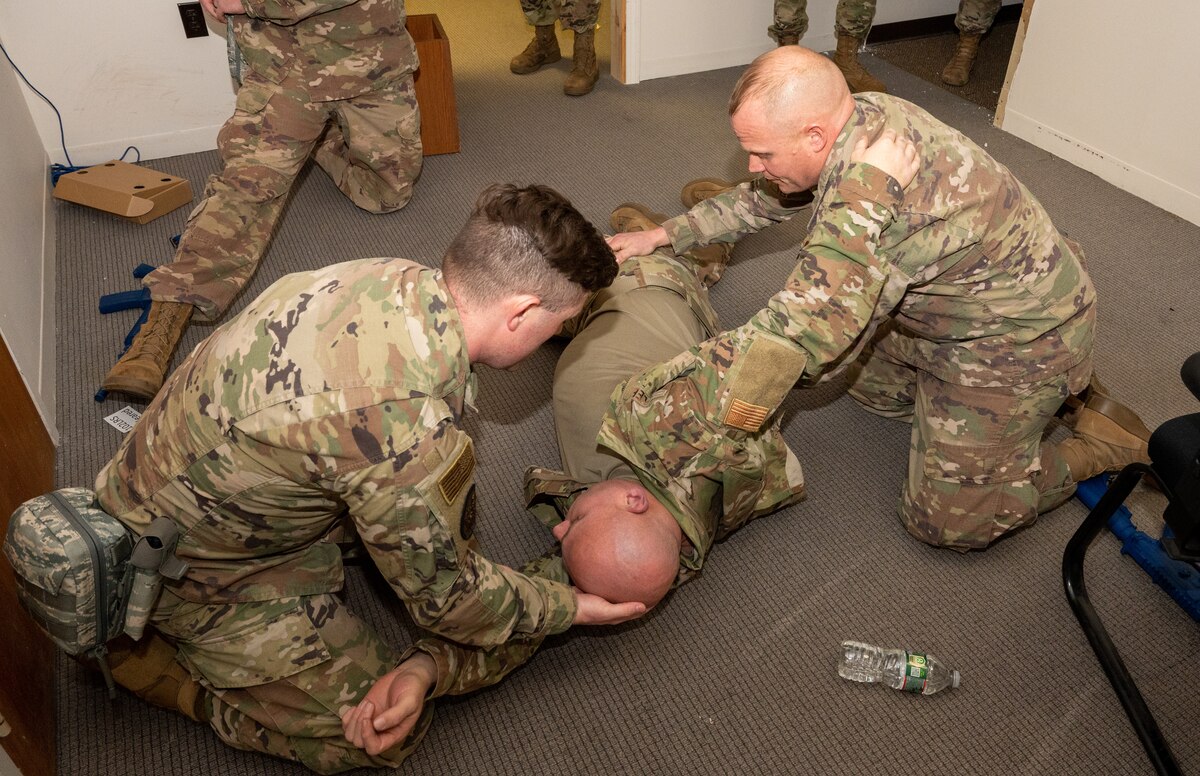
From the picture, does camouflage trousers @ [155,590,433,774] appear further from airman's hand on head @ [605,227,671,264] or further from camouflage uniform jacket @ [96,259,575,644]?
airman's hand on head @ [605,227,671,264]

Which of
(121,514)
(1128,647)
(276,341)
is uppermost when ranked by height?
(276,341)

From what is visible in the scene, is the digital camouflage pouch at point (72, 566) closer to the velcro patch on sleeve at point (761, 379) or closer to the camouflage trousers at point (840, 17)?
the velcro patch on sleeve at point (761, 379)

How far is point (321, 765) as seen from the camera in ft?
5.08

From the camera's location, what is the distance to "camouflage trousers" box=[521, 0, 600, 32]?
12.5 ft

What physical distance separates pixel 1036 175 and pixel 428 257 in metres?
2.31

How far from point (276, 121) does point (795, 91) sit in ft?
5.90

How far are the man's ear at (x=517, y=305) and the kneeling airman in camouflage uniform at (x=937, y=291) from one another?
51 centimetres

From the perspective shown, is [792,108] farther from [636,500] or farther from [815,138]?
[636,500]

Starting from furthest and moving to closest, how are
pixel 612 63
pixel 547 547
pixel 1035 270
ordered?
pixel 612 63, pixel 547 547, pixel 1035 270

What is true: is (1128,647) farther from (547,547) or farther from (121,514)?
(121,514)

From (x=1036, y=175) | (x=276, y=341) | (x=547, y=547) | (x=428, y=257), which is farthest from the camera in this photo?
(x=1036, y=175)

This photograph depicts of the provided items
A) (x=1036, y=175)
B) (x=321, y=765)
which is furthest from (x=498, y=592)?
(x=1036, y=175)

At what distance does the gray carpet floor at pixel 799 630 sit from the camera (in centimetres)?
164

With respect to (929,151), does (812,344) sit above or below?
below
